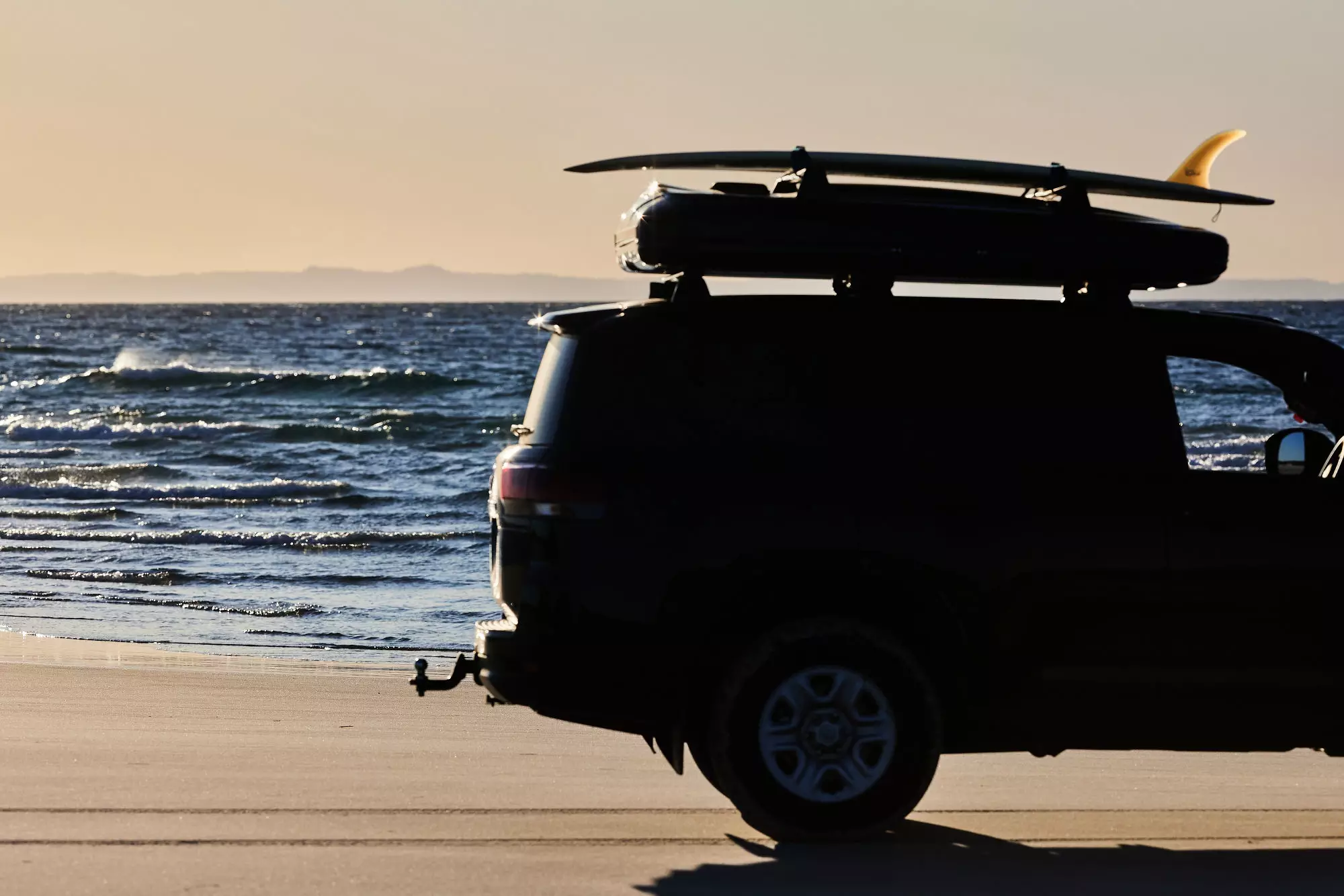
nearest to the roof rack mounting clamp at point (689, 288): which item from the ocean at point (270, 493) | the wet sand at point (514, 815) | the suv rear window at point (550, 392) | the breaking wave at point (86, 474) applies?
the suv rear window at point (550, 392)

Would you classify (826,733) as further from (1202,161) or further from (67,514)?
(67,514)

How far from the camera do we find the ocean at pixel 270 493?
12484mm

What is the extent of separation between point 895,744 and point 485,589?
8.71 metres

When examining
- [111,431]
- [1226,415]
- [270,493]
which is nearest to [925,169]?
[270,493]

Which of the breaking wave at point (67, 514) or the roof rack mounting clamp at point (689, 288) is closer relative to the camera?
the roof rack mounting clamp at point (689, 288)

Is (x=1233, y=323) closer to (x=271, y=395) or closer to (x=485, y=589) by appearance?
(x=485, y=589)

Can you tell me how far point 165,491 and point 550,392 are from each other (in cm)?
1789

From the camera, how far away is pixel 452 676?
6125 mm

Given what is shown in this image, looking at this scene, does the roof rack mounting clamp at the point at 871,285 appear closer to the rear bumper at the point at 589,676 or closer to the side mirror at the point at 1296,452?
the rear bumper at the point at 589,676

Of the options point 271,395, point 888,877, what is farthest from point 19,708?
point 271,395

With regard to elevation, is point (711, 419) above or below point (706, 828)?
above

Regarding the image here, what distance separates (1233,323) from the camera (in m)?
6.04

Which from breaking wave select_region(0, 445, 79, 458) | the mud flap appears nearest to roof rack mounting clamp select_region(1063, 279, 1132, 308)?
the mud flap

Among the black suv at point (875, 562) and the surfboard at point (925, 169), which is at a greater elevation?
the surfboard at point (925, 169)
